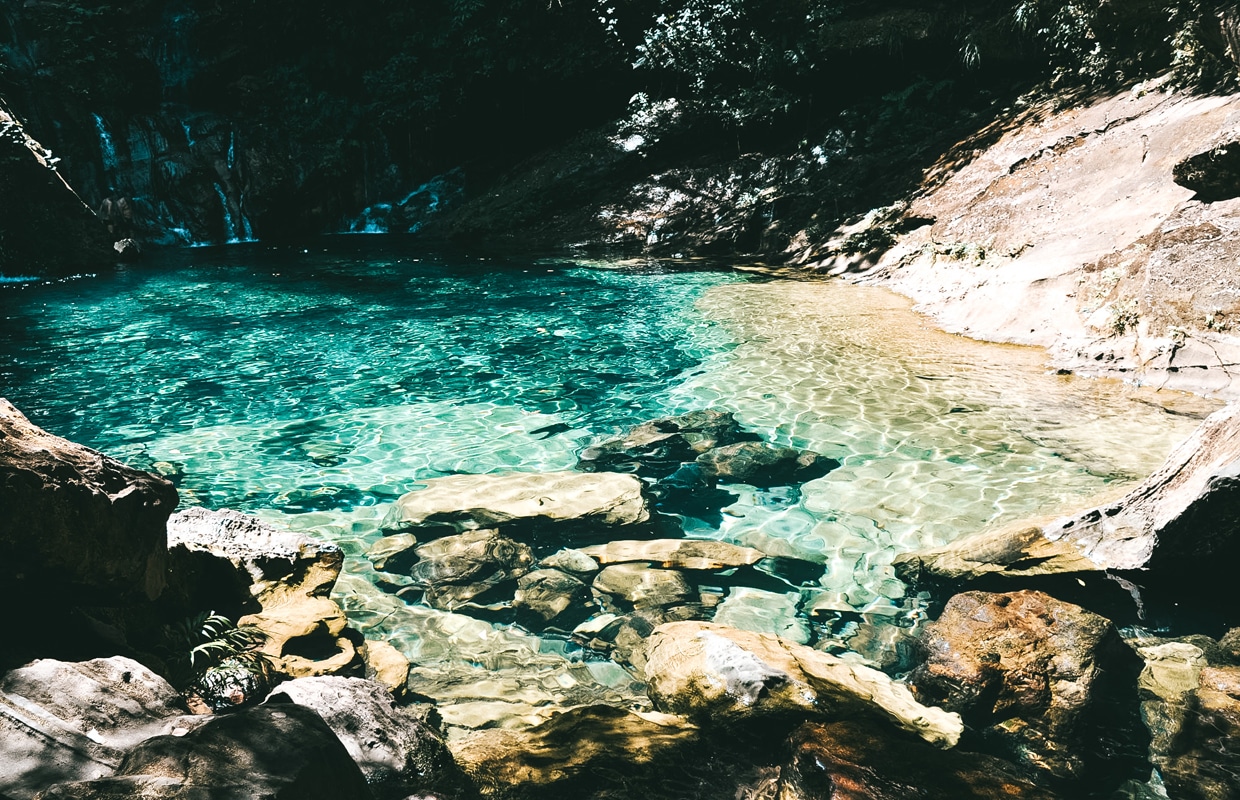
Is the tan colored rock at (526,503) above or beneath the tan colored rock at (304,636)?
beneath

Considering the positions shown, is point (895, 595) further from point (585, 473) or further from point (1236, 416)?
point (585, 473)

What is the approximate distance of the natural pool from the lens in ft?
15.0

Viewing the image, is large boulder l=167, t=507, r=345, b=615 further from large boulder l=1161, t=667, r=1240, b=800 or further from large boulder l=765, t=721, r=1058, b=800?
large boulder l=1161, t=667, r=1240, b=800

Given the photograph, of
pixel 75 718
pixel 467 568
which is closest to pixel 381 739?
pixel 75 718

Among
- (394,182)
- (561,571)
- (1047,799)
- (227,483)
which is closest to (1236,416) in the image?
(1047,799)

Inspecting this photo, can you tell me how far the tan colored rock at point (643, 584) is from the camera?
447 cm

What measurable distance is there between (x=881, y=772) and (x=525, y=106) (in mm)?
23504

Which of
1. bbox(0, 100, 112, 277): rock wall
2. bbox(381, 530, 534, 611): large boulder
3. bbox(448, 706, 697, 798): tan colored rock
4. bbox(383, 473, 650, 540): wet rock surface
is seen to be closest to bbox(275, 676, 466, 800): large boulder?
bbox(448, 706, 697, 798): tan colored rock

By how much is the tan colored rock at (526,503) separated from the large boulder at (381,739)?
7.71 ft

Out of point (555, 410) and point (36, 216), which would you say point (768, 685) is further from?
point (36, 216)

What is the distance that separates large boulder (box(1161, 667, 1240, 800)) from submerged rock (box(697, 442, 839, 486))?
3.04m

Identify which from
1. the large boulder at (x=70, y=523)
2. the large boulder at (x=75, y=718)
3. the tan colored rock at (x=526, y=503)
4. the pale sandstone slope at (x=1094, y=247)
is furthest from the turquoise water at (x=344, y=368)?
the pale sandstone slope at (x=1094, y=247)

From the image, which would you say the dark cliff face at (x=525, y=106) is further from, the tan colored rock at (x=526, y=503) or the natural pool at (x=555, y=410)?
the tan colored rock at (x=526, y=503)

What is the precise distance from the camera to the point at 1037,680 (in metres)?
3.37
